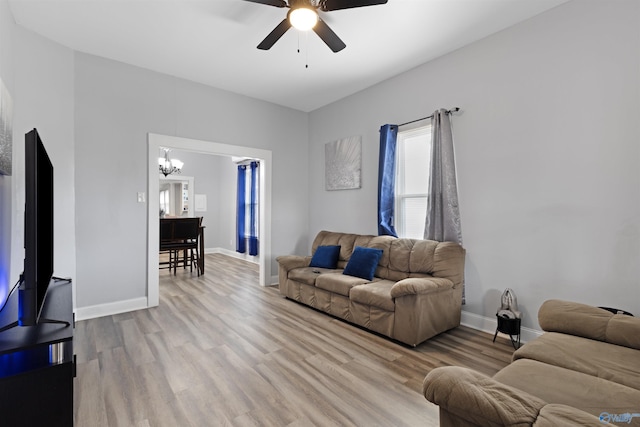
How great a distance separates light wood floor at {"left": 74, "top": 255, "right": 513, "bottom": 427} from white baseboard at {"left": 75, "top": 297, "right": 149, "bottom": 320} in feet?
0.41

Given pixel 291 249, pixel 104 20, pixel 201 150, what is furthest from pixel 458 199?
pixel 104 20

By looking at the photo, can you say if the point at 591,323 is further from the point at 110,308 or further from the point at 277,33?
the point at 110,308

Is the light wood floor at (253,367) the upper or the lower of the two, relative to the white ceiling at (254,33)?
lower

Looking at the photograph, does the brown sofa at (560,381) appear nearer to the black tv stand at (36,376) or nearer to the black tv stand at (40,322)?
the black tv stand at (36,376)

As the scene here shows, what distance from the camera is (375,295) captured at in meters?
2.97

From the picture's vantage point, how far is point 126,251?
3725 millimetres

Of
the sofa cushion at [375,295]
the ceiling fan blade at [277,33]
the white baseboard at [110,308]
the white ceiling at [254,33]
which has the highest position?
the white ceiling at [254,33]

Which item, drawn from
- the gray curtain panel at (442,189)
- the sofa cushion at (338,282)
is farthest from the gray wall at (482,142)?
the sofa cushion at (338,282)

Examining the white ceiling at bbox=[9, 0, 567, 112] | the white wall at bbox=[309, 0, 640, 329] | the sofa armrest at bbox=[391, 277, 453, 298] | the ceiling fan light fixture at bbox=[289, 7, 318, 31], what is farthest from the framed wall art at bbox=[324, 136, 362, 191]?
the ceiling fan light fixture at bbox=[289, 7, 318, 31]

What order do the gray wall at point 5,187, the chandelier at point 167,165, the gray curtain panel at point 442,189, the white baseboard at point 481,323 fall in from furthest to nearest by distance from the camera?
the chandelier at point 167,165 < the gray curtain panel at point 442,189 < the white baseboard at point 481,323 < the gray wall at point 5,187

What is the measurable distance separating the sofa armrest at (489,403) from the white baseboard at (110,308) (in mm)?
3719

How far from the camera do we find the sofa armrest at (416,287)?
269 centimetres

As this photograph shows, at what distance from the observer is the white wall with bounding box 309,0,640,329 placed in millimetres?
2324

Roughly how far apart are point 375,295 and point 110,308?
309cm
